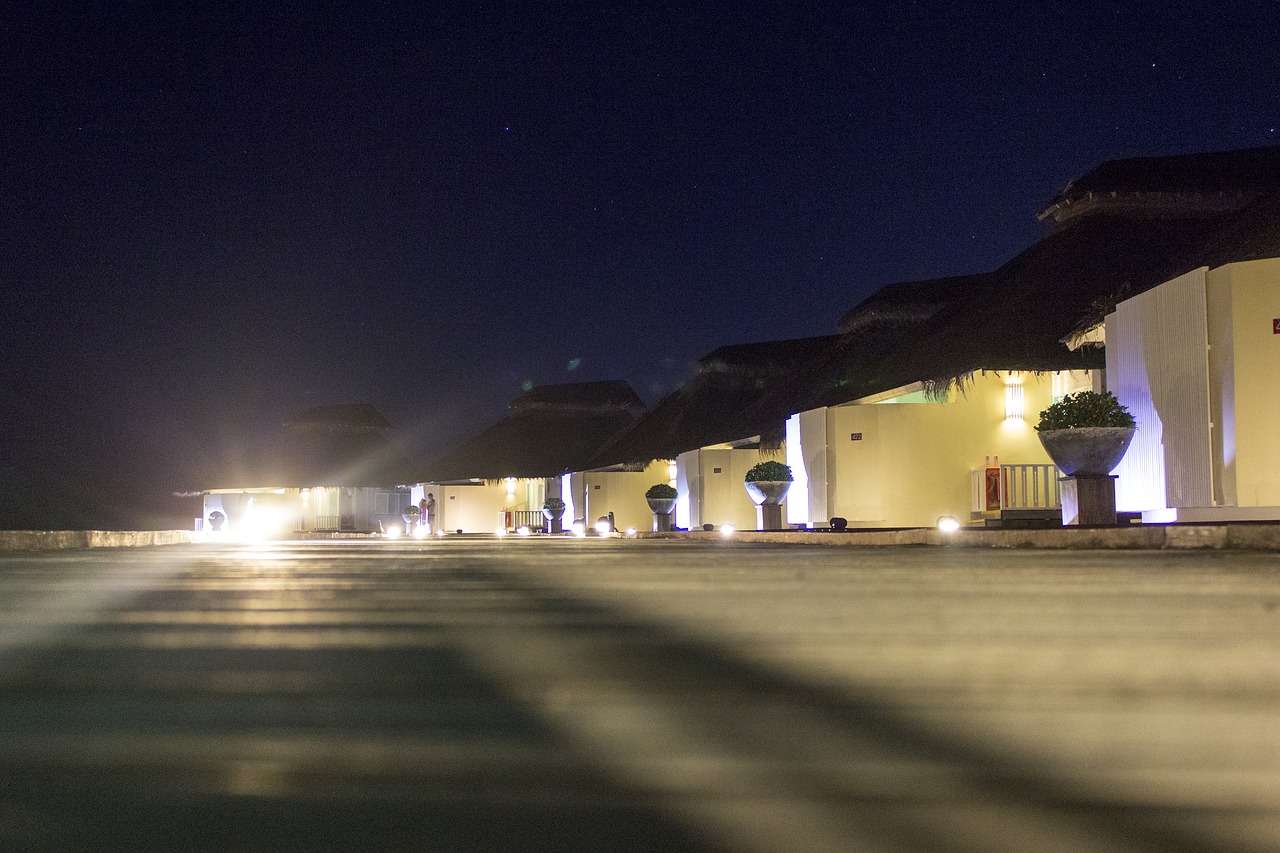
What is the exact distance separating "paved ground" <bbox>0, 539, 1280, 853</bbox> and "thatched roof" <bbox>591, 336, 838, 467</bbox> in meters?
20.7

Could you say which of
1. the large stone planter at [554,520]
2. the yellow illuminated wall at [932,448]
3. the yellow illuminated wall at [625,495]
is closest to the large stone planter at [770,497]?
the yellow illuminated wall at [932,448]

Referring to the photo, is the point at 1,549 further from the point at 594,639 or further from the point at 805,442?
the point at 805,442

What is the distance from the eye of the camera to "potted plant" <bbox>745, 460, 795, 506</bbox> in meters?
18.3

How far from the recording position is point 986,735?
5.70 ft

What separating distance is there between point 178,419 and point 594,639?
6018cm

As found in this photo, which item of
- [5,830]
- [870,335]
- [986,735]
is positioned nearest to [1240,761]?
[986,735]

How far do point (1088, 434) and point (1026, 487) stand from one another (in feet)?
21.9

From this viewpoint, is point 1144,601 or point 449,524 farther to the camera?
point 449,524

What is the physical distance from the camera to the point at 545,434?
4181cm

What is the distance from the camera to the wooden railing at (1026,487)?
648 inches

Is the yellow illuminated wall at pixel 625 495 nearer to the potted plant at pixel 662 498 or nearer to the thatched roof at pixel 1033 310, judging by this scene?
the potted plant at pixel 662 498

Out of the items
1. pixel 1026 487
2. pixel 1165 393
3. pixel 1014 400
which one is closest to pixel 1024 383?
pixel 1014 400

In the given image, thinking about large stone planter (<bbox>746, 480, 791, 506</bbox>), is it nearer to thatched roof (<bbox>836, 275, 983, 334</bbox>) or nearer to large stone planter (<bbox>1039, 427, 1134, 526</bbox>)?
thatched roof (<bbox>836, 275, 983, 334</bbox>)

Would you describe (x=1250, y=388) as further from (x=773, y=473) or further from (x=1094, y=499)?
(x=773, y=473)
